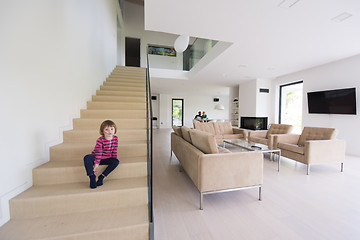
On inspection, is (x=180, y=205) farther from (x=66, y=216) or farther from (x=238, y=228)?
(x=66, y=216)

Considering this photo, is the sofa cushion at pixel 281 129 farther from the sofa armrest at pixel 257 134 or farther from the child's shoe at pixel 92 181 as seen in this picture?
the child's shoe at pixel 92 181

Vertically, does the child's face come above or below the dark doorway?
below

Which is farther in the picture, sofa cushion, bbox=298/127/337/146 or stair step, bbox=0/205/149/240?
sofa cushion, bbox=298/127/337/146

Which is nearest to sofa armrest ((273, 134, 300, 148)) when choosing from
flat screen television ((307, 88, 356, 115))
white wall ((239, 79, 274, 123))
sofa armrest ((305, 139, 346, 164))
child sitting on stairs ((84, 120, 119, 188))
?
sofa armrest ((305, 139, 346, 164))

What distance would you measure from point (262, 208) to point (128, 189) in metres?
1.69

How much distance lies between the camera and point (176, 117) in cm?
1273

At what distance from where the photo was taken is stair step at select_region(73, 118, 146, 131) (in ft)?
8.56

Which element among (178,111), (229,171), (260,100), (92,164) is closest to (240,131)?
(260,100)

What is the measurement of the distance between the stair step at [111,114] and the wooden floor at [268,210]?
4.26ft

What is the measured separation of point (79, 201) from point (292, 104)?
785 cm

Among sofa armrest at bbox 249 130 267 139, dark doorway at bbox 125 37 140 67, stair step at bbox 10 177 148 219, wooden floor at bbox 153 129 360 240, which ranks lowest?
wooden floor at bbox 153 129 360 240

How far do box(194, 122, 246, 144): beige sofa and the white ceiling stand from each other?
7.65 feet

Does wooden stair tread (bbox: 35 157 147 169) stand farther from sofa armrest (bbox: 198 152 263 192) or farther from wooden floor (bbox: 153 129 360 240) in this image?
sofa armrest (bbox: 198 152 263 192)

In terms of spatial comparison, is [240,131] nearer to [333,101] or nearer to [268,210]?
[333,101]
